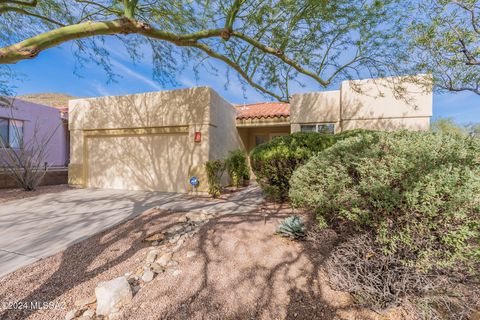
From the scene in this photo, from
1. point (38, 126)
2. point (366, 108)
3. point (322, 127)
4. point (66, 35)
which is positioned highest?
point (366, 108)

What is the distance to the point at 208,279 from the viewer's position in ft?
9.54

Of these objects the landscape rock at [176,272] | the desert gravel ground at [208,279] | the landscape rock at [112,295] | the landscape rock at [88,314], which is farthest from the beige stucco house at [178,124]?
the landscape rock at [88,314]

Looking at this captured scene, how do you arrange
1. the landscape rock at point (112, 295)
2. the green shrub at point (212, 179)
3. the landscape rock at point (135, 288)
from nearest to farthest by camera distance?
the landscape rock at point (112, 295) → the landscape rock at point (135, 288) → the green shrub at point (212, 179)

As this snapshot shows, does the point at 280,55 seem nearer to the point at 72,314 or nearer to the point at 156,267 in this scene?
the point at 156,267

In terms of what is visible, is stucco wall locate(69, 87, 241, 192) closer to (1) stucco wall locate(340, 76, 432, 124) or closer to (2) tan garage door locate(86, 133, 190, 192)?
(2) tan garage door locate(86, 133, 190, 192)

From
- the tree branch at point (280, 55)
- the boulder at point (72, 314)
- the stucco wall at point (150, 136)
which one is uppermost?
the tree branch at point (280, 55)

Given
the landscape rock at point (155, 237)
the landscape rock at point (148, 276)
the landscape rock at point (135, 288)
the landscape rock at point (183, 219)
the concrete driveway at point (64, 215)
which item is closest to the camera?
the landscape rock at point (135, 288)

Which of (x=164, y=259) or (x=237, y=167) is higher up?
(x=237, y=167)

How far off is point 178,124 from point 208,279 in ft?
21.3

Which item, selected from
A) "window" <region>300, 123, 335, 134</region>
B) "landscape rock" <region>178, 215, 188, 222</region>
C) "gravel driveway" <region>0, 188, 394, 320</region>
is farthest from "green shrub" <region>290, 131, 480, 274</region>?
"window" <region>300, 123, 335, 134</region>

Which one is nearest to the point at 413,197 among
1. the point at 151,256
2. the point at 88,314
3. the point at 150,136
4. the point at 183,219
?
the point at 151,256

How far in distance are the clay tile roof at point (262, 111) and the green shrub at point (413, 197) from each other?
7963 mm

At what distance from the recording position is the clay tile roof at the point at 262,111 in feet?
35.1

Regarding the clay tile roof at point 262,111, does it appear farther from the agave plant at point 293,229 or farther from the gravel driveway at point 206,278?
the agave plant at point 293,229
